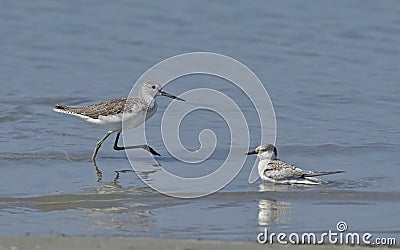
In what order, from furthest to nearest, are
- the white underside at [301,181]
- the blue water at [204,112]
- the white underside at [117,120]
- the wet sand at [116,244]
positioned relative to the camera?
the white underside at [117,120], the white underside at [301,181], the blue water at [204,112], the wet sand at [116,244]

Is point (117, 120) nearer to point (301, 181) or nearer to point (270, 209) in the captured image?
point (301, 181)

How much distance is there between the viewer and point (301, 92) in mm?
14016

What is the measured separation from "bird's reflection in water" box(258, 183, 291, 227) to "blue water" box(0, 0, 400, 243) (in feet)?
0.06

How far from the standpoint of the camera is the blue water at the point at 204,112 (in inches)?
335

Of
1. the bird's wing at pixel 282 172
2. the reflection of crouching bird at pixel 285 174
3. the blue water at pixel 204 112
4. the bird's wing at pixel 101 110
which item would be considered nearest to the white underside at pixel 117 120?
A: the bird's wing at pixel 101 110

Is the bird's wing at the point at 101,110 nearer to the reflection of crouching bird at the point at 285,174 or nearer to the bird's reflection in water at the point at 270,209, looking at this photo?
the reflection of crouching bird at the point at 285,174

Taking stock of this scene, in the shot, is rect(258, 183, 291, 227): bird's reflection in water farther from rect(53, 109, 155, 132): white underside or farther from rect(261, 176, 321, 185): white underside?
rect(53, 109, 155, 132): white underside

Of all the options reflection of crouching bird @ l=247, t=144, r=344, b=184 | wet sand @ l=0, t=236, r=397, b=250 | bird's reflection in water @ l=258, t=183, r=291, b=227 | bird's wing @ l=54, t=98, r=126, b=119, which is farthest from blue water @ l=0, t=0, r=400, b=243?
bird's wing @ l=54, t=98, r=126, b=119

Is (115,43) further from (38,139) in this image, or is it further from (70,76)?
(38,139)

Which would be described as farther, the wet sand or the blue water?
the blue water

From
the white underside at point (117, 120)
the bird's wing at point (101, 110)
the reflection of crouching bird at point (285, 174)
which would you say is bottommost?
the reflection of crouching bird at point (285, 174)

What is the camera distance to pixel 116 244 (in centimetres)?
720

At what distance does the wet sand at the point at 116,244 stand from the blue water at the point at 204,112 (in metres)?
0.30

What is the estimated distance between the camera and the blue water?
335 inches
